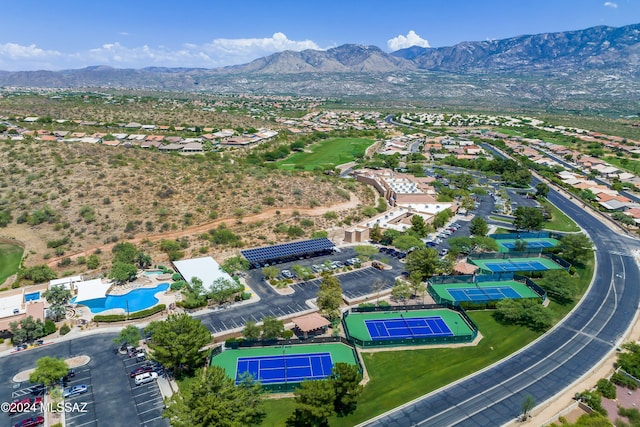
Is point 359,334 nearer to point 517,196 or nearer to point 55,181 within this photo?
point 55,181

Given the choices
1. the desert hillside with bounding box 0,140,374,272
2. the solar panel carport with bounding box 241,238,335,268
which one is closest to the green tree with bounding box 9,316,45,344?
the desert hillside with bounding box 0,140,374,272

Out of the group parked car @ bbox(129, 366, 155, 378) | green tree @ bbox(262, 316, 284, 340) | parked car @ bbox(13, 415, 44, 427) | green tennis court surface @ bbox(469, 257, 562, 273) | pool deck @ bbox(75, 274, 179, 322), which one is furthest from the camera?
green tennis court surface @ bbox(469, 257, 562, 273)

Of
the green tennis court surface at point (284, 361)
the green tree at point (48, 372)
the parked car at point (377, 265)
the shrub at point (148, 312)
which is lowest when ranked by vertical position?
the parked car at point (377, 265)

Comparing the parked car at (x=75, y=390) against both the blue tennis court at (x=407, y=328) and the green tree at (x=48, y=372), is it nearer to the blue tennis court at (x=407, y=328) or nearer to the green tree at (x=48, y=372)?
the green tree at (x=48, y=372)

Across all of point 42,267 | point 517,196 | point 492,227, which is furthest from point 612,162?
point 42,267

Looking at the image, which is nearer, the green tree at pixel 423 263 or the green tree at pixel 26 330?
the green tree at pixel 26 330

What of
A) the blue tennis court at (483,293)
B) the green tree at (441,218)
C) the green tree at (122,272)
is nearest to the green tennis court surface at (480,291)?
the blue tennis court at (483,293)

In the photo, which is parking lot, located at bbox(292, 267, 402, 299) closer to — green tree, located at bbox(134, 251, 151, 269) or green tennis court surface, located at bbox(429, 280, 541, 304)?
green tennis court surface, located at bbox(429, 280, 541, 304)

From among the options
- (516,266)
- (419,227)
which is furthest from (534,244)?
(419,227)
